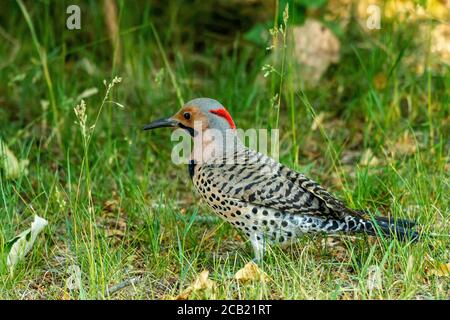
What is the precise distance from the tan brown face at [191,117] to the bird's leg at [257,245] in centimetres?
73

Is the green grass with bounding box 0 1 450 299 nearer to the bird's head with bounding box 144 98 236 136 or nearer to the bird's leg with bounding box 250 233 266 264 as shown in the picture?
the bird's leg with bounding box 250 233 266 264

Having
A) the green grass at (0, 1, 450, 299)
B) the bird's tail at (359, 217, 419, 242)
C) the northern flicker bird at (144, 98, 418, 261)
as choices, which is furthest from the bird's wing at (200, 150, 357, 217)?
the green grass at (0, 1, 450, 299)

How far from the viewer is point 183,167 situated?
6.64 m

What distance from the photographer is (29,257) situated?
510 centimetres

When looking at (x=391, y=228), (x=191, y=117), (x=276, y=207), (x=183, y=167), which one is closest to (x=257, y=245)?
(x=276, y=207)

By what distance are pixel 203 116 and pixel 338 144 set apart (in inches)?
64.2

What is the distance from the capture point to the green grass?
15.7 ft

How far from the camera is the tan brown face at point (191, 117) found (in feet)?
17.4

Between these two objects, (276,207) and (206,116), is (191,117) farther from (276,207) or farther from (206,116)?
(276,207)

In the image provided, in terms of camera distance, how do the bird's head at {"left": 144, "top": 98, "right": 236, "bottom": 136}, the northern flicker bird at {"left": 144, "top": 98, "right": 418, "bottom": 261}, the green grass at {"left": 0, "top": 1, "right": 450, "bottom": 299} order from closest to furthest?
1. the green grass at {"left": 0, "top": 1, "right": 450, "bottom": 299}
2. the northern flicker bird at {"left": 144, "top": 98, "right": 418, "bottom": 261}
3. the bird's head at {"left": 144, "top": 98, "right": 236, "bottom": 136}

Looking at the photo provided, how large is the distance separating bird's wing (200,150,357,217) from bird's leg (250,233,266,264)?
7.2 inches

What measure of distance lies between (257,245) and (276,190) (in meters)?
0.32
